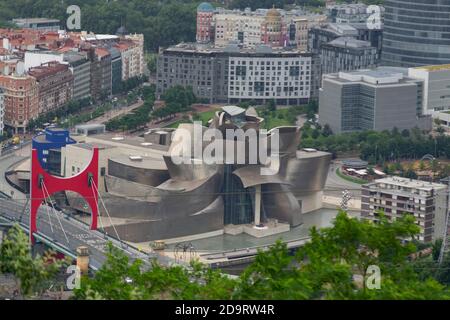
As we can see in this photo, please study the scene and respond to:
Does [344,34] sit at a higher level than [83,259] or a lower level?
higher

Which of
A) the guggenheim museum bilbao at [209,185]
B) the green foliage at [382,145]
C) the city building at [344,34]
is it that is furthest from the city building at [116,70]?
the guggenheim museum bilbao at [209,185]

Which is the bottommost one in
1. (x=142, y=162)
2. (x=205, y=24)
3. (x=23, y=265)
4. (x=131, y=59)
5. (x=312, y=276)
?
(x=131, y=59)

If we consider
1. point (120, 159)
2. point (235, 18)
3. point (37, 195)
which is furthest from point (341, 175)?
point (235, 18)

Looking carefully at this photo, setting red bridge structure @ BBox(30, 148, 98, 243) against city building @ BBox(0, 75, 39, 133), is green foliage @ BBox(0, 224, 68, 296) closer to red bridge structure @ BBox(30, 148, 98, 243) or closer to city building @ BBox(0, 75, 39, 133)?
red bridge structure @ BBox(30, 148, 98, 243)

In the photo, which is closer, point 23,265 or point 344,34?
point 23,265

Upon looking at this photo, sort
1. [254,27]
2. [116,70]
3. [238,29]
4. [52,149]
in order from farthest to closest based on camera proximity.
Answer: [238,29] → [254,27] → [116,70] → [52,149]

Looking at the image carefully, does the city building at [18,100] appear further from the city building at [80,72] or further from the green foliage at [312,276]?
the green foliage at [312,276]

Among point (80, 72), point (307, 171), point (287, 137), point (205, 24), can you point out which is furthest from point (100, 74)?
point (287, 137)

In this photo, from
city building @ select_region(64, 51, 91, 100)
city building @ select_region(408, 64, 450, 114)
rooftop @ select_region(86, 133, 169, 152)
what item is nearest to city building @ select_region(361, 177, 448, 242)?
rooftop @ select_region(86, 133, 169, 152)

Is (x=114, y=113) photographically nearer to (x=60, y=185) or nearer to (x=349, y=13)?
(x=349, y=13)
